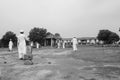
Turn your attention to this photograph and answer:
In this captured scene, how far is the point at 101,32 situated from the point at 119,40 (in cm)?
1506

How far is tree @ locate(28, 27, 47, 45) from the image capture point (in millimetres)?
61688

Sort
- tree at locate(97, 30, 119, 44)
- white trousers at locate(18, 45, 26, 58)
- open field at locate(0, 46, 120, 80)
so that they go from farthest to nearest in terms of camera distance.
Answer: tree at locate(97, 30, 119, 44), white trousers at locate(18, 45, 26, 58), open field at locate(0, 46, 120, 80)

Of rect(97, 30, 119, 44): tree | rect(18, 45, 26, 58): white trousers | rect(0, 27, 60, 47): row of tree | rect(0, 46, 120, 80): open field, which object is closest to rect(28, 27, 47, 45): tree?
rect(0, 27, 60, 47): row of tree

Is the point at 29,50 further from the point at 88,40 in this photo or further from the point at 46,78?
the point at 88,40

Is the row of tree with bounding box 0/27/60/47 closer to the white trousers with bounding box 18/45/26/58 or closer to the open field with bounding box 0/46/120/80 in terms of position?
the white trousers with bounding box 18/45/26/58

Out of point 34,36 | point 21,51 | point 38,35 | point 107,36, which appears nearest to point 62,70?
point 21,51

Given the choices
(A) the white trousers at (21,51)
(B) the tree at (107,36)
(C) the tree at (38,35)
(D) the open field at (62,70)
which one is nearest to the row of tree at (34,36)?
(C) the tree at (38,35)

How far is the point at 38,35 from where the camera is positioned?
204 ft

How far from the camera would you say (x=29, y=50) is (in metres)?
10.8

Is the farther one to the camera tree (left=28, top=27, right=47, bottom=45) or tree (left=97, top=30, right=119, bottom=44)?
tree (left=97, top=30, right=119, bottom=44)

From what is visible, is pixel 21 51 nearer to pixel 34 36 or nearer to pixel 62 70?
pixel 62 70

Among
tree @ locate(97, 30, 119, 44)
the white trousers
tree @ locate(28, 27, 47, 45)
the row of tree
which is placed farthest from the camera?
tree @ locate(97, 30, 119, 44)

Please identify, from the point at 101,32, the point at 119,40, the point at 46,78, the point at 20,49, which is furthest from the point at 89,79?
the point at 119,40

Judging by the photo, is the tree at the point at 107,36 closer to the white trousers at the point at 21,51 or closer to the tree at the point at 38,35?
the tree at the point at 38,35
